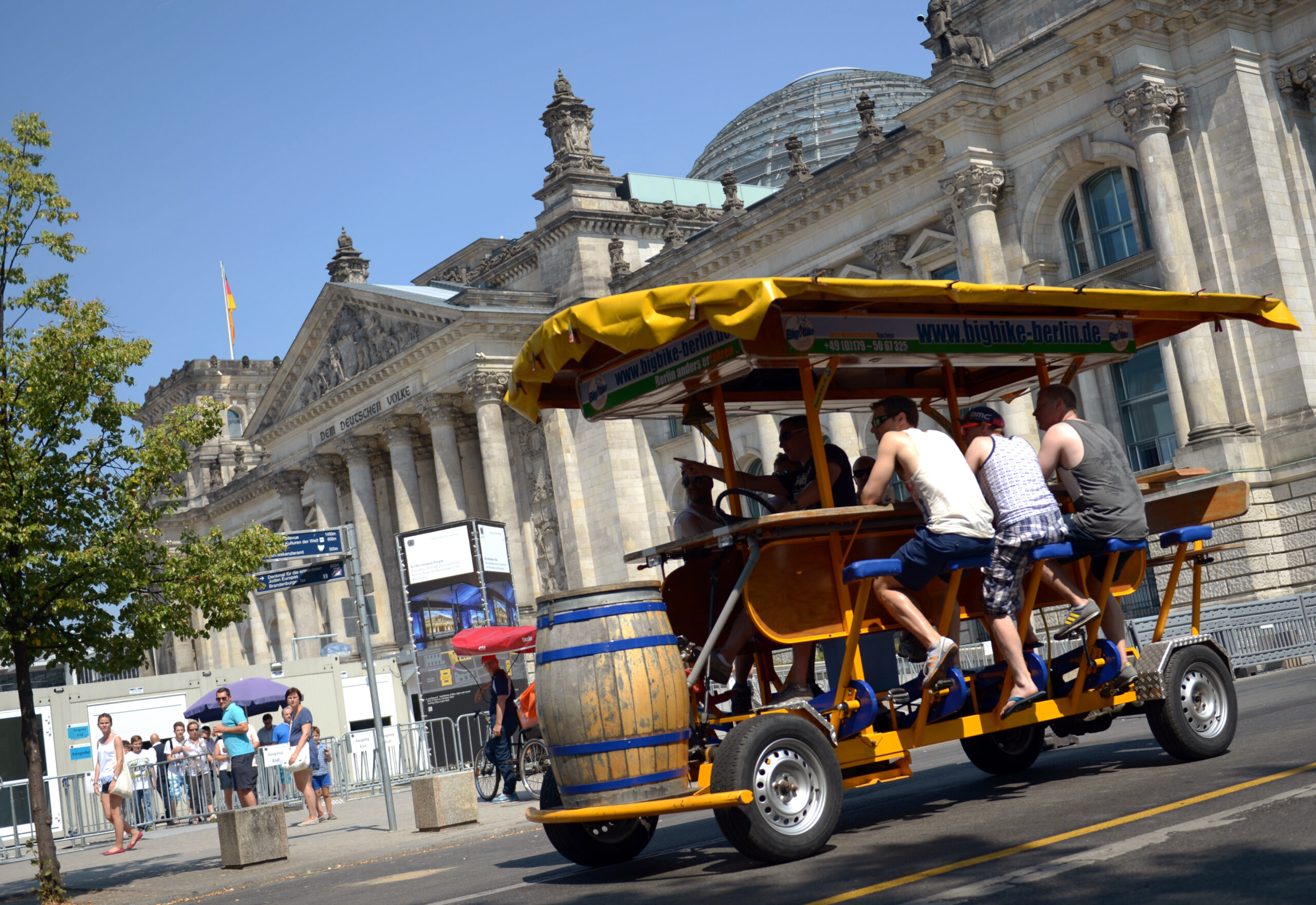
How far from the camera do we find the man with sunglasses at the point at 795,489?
24.0 feet

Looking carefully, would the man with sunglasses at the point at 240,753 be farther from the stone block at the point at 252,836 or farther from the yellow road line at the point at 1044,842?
the yellow road line at the point at 1044,842

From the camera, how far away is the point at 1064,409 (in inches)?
320

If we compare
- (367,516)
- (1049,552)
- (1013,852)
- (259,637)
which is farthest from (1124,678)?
(259,637)

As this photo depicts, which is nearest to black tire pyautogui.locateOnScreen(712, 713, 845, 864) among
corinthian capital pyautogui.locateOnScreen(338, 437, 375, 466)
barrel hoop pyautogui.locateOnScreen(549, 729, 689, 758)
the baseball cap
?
barrel hoop pyautogui.locateOnScreen(549, 729, 689, 758)

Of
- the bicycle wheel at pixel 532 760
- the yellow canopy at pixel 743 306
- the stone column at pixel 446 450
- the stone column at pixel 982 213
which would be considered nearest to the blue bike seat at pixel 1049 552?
the yellow canopy at pixel 743 306

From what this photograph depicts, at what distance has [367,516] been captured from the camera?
1983 inches

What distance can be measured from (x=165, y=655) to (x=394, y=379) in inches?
1422

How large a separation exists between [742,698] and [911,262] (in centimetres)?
2590

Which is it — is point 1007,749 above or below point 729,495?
below

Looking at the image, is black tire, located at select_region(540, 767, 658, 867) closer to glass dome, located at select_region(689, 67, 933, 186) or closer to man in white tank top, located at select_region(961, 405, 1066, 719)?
man in white tank top, located at select_region(961, 405, 1066, 719)

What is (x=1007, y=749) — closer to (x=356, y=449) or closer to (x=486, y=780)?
(x=486, y=780)

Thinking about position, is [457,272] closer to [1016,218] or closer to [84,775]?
[1016,218]

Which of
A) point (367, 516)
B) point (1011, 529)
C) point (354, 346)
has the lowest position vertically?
point (1011, 529)

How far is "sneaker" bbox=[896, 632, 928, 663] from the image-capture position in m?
7.61
